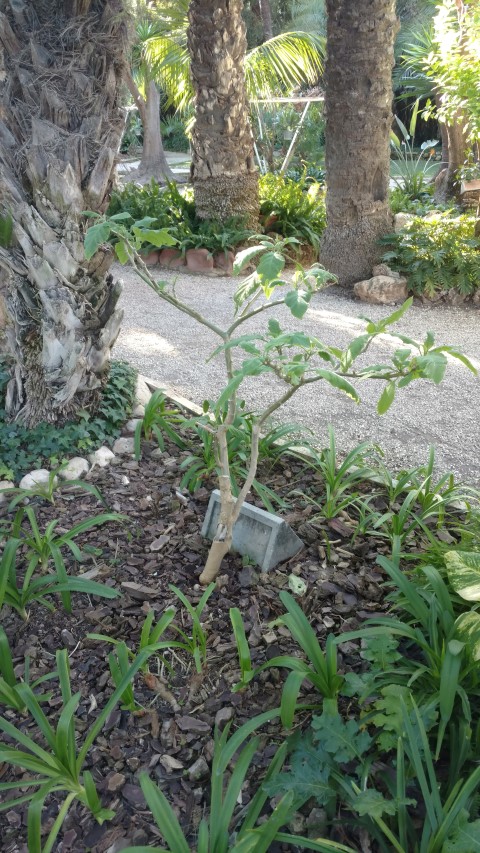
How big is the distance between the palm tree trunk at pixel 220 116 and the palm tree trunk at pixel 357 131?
49.9 inches

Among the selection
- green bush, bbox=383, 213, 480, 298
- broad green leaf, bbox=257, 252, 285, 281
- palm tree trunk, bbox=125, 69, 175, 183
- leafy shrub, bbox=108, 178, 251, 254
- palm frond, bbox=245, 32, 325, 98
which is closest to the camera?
broad green leaf, bbox=257, 252, 285, 281

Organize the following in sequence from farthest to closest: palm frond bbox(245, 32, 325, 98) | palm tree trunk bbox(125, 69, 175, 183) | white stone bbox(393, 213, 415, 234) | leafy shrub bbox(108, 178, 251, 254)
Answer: palm tree trunk bbox(125, 69, 175, 183) → palm frond bbox(245, 32, 325, 98) → white stone bbox(393, 213, 415, 234) → leafy shrub bbox(108, 178, 251, 254)

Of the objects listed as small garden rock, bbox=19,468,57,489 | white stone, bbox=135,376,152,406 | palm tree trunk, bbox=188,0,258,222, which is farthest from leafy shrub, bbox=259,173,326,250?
small garden rock, bbox=19,468,57,489

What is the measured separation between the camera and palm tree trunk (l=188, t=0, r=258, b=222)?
610 cm

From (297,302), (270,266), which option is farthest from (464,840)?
(270,266)

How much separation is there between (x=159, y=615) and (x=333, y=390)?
7.96 feet

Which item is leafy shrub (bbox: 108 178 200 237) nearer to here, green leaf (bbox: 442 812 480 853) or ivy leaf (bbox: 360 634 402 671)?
ivy leaf (bbox: 360 634 402 671)

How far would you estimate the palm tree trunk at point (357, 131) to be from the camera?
511 cm

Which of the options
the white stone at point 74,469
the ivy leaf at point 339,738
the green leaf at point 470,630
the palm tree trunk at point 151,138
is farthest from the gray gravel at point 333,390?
the palm tree trunk at point 151,138

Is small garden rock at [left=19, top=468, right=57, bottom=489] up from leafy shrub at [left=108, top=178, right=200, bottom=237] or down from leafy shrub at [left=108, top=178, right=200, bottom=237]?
down

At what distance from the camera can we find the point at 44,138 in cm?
248

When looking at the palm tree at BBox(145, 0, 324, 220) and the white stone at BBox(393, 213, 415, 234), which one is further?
the white stone at BBox(393, 213, 415, 234)

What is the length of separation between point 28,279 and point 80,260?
25cm

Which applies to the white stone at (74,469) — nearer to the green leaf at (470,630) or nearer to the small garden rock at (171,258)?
the green leaf at (470,630)
